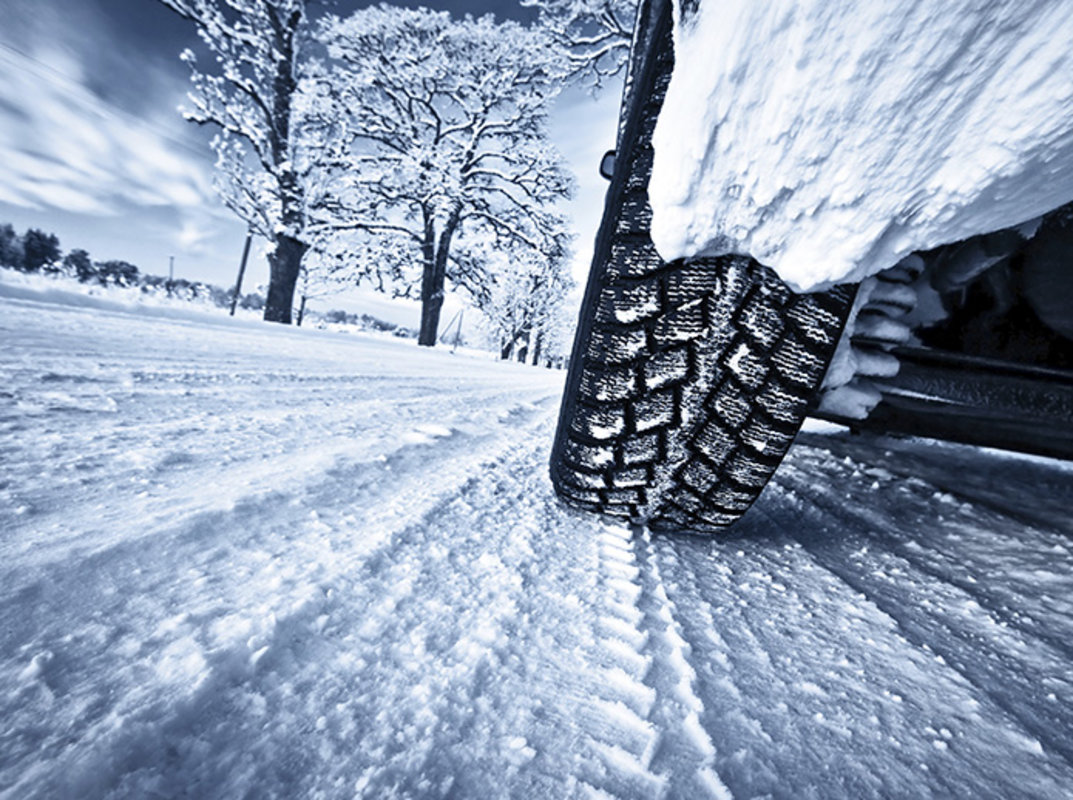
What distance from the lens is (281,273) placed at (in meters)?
7.94

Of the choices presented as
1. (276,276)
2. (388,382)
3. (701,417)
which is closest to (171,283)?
(276,276)

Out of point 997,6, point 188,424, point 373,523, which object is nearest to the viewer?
point 997,6

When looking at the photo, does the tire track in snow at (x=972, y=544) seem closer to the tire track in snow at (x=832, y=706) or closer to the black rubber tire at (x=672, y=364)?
the tire track in snow at (x=832, y=706)

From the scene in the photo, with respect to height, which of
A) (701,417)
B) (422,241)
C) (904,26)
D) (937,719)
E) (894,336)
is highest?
(422,241)

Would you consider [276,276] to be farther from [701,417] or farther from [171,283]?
[171,283]

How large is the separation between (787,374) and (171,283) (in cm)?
3280

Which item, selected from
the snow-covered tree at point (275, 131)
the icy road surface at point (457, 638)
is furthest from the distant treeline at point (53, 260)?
the icy road surface at point (457, 638)

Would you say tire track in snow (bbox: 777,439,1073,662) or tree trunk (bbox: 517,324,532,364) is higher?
tree trunk (bbox: 517,324,532,364)

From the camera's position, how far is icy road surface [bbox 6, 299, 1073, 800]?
0.29 meters

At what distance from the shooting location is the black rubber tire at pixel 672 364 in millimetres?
592

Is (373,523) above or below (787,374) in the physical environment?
below

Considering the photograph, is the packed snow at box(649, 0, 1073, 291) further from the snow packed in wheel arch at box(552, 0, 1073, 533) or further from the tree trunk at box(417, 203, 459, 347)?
the tree trunk at box(417, 203, 459, 347)

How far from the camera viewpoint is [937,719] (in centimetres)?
41

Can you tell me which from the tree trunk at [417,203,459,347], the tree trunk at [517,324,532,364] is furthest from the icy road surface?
the tree trunk at [517,324,532,364]
